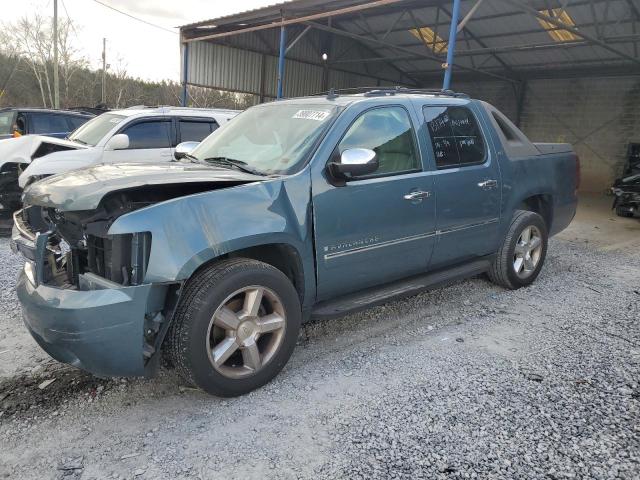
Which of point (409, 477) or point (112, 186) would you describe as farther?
point (112, 186)

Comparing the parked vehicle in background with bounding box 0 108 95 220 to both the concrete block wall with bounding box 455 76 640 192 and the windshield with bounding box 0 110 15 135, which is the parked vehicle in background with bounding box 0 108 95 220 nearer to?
the windshield with bounding box 0 110 15 135

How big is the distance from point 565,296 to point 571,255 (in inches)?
86.7

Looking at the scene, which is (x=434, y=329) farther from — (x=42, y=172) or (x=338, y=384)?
(x=42, y=172)

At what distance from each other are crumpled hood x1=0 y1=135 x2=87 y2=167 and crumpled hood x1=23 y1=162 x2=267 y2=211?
4360mm

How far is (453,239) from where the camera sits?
4.23 m

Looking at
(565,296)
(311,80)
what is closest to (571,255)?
(565,296)

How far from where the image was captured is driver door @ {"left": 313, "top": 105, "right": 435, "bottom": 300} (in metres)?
3.35

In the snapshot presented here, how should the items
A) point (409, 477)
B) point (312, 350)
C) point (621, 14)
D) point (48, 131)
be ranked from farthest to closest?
point (621, 14) < point (48, 131) < point (312, 350) < point (409, 477)

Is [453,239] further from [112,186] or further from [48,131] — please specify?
[48,131]

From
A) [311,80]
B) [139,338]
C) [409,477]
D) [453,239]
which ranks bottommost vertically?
[409,477]

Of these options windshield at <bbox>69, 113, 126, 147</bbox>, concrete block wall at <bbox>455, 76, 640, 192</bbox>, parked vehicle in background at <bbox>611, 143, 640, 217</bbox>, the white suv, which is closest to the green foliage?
concrete block wall at <bbox>455, 76, 640, 192</bbox>

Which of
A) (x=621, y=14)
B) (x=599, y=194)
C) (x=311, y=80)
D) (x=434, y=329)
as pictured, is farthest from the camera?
(x=311, y=80)

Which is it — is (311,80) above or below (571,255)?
above

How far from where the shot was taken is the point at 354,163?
325 centimetres
